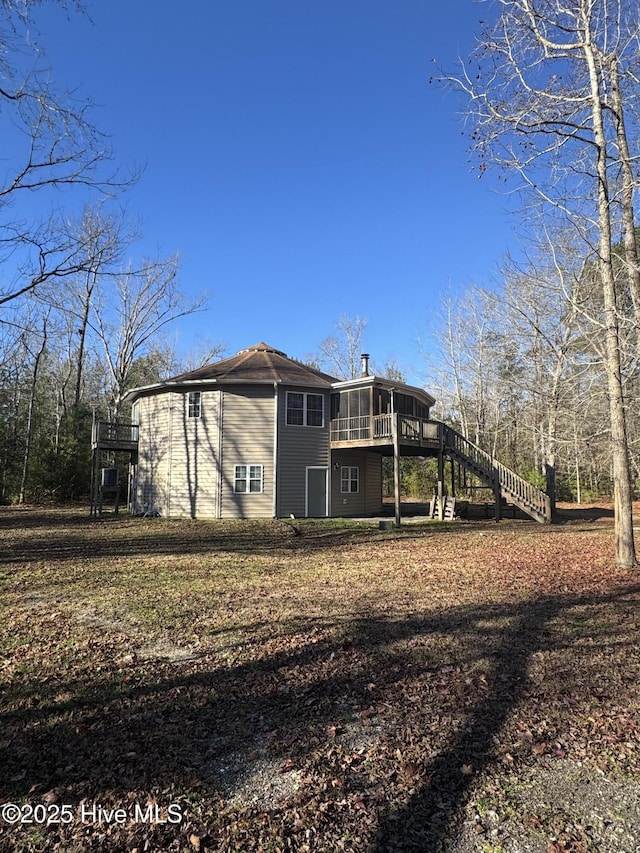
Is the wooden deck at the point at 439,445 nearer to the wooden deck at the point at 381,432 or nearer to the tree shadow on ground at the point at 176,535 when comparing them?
the wooden deck at the point at 381,432

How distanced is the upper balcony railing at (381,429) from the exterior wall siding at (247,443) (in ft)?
9.36

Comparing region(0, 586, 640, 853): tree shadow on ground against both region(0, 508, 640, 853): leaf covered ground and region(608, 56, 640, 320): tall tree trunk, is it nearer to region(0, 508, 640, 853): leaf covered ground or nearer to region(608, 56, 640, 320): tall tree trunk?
region(0, 508, 640, 853): leaf covered ground

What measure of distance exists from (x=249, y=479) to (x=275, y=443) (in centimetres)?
170

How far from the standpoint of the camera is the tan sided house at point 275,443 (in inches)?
800

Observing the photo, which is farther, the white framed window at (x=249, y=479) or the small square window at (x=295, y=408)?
the small square window at (x=295, y=408)

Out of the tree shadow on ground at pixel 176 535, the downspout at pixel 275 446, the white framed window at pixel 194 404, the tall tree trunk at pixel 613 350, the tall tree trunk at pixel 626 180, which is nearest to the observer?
the tall tree trunk at pixel 613 350

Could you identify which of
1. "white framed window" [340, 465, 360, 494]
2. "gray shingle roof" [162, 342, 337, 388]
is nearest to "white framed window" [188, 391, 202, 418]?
"gray shingle roof" [162, 342, 337, 388]

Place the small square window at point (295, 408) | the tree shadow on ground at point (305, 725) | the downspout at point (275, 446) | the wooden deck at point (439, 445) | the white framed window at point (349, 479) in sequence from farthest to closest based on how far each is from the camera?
the white framed window at point (349, 479) → the small square window at point (295, 408) → the downspout at point (275, 446) → the wooden deck at point (439, 445) → the tree shadow on ground at point (305, 725)

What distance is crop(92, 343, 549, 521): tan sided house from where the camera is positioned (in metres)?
20.3

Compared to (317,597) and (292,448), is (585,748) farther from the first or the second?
(292,448)

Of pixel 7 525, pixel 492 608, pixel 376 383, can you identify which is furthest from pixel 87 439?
pixel 492 608

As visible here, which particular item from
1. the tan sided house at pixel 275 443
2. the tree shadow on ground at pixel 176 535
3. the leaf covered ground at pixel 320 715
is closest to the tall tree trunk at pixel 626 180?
the leaf covered ground at pixel 320 715

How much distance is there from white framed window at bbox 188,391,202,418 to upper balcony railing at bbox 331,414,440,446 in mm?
5330

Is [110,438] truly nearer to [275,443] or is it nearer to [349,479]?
[275,443]
